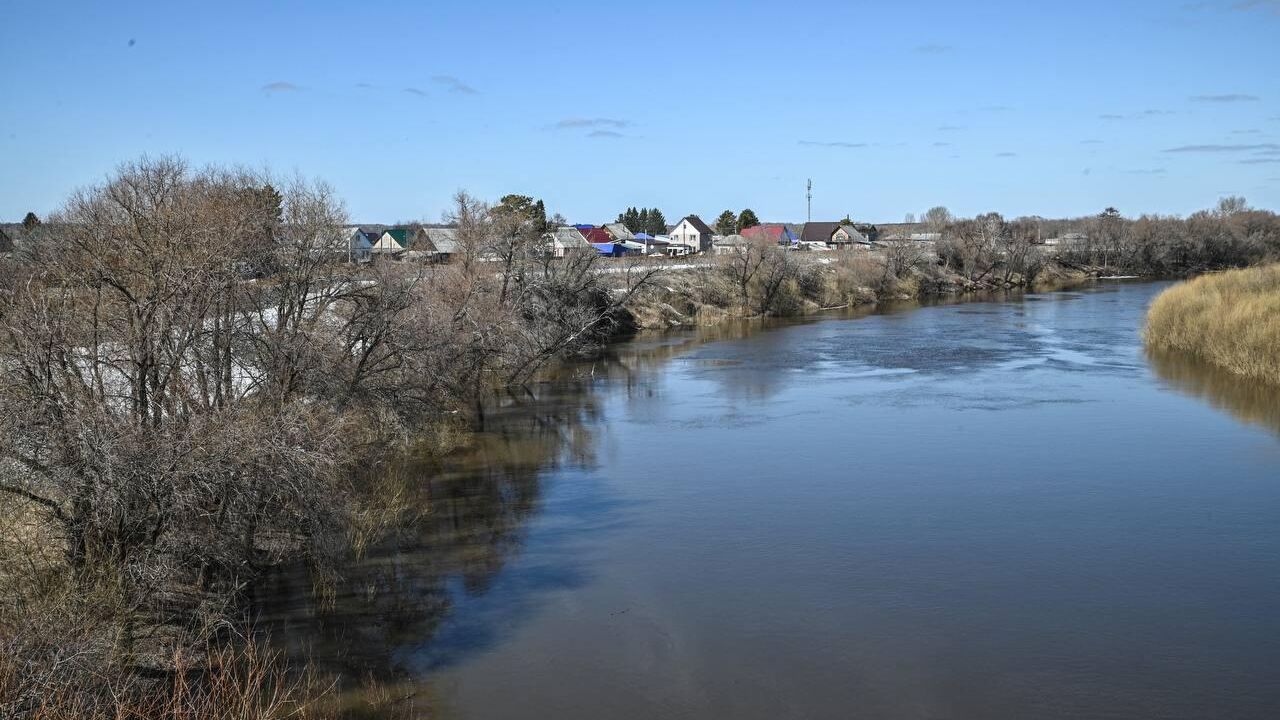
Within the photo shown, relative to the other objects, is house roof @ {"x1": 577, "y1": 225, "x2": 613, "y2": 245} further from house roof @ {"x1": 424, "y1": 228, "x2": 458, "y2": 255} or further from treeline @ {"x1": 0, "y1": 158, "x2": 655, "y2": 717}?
treeline @ {"x1": 0, "y1": 158, "x2": 655, "y2": 717}

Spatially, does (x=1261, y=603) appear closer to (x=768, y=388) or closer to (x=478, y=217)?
(x=768, y=388)

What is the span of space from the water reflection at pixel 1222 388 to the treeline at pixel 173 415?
63.4 feet

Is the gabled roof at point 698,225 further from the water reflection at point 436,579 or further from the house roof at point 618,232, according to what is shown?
the water reflection at point 436,579

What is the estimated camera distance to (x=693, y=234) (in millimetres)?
105812

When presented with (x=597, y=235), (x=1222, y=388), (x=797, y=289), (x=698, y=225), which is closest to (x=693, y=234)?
(x=698, y=225)

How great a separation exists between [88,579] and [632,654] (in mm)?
6036

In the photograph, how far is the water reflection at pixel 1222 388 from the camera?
25.3 m

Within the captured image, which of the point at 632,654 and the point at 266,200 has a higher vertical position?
the point at 266,200

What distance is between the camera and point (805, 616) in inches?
534

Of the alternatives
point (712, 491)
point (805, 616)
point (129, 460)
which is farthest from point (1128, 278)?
point (129, 460)

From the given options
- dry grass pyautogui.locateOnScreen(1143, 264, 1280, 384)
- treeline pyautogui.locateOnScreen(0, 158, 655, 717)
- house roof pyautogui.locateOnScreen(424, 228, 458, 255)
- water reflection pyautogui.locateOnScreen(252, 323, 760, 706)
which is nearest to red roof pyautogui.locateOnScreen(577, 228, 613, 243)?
house roof pyautogui.locateOnScreen(424, 228, 458, 255)

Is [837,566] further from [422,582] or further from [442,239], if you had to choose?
[442,239]

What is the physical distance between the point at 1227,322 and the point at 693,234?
Result: 76.1m

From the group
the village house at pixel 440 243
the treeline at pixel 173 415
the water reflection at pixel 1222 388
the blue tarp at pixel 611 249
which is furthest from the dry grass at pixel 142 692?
the blue tarp at pixel 611 249
